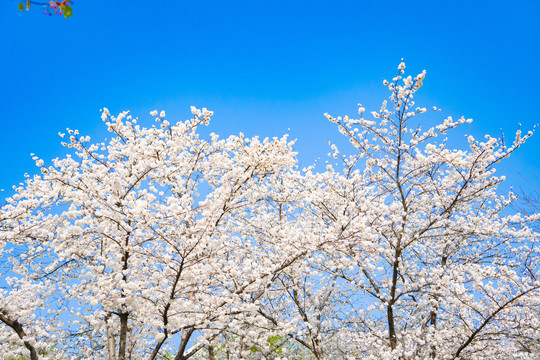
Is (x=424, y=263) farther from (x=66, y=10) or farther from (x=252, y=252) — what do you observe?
(x=66, y=10)

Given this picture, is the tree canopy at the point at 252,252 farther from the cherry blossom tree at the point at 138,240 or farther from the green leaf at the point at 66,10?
the green leaf at the point at 66,10

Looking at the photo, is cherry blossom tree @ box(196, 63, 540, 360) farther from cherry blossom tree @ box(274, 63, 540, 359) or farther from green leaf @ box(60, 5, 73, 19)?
green leaf @ box(60, 5, 73, 19)

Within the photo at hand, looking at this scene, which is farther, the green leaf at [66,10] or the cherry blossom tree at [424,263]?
the cherry blossom tree at [424,263]

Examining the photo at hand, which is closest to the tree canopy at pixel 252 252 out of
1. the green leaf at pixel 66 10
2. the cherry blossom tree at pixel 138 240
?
the cherry blossom tree at pixel 138 240

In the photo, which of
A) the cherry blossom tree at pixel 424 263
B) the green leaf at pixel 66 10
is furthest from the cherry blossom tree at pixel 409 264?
the green leaf at pixel 66 10

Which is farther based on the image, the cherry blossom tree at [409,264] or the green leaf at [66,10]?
the cherry blossom tree at [409,264]

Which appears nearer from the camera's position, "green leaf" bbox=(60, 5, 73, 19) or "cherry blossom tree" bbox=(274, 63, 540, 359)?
"green leaf" bbox=(60, 5, 73, 19)

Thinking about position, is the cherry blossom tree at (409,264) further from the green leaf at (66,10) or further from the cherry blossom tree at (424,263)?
the green leaf at (66,10)

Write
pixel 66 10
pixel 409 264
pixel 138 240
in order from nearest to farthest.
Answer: pixel 66 10, pixel 138 240, pixel 409 264

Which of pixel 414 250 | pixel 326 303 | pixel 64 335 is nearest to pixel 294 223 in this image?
pixel 326 303

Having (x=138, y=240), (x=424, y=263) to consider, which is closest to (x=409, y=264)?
(x=424, y=263)

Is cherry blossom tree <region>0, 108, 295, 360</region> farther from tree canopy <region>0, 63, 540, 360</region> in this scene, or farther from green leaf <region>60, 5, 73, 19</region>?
green leaf <region>60, 5, 73, 19</region>

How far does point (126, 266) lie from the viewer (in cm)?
753

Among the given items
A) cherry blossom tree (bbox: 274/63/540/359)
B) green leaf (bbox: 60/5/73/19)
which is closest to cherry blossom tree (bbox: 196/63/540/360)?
cherry blossom tree (bbox: 274/63/540/359)
